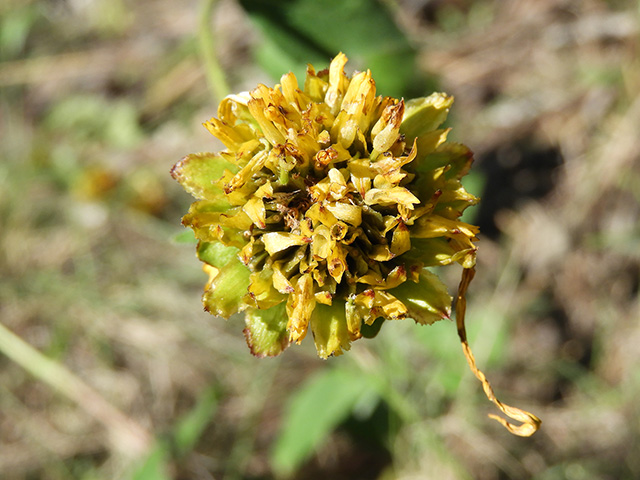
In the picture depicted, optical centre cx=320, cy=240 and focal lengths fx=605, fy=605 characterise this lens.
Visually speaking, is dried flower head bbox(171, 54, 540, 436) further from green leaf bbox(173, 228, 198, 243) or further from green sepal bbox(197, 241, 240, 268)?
green leaf bbox(173, 228, 198, 243)

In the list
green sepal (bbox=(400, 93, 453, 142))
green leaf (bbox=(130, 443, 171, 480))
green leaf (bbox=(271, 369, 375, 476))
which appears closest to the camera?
green sepal (bbox=(400, 93, 453, 142))

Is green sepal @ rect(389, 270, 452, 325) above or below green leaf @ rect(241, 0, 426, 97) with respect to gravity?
below

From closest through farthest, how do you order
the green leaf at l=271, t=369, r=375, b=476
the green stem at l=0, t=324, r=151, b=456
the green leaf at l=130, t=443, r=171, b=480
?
the green leaf at l=130, t=443, r=171, b=480
the green leaf at l=271, t=369, r=375, b=476
the green stem at l=0, t=324, r=151, b=456

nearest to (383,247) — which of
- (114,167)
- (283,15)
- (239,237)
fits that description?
(239,237)

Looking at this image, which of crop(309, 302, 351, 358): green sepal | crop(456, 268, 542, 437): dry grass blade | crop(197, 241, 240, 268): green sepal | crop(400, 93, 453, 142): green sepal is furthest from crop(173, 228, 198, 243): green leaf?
crop(456, 268, 542, 437): dry grass blade

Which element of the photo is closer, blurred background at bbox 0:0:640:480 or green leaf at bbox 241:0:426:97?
green leaf at bbox 241:0:426:97

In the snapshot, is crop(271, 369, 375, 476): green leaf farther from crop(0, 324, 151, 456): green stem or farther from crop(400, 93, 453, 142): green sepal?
crop(400, 93, 453, 142): green sepal

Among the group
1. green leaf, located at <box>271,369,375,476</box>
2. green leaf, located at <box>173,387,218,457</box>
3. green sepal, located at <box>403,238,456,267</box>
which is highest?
green sepal, located at <box>403,238,456,267</box>

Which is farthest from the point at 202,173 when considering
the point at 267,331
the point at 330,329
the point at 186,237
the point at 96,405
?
the point at 96,405
